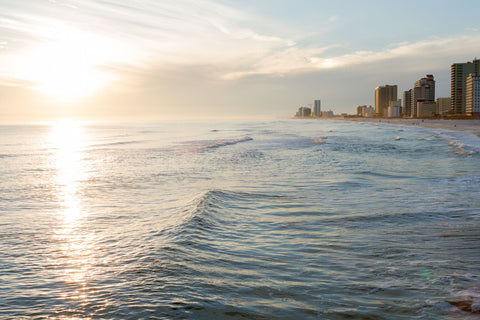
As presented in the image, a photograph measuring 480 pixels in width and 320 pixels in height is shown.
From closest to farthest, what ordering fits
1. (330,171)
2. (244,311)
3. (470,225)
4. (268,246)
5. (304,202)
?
1. (244,311)
2. (268,246)
3. (470,225)
4. (304,202)
5. (330,171)

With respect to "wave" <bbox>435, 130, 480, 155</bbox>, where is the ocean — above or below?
below

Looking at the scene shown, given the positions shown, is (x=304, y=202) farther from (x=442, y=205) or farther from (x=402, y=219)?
(x=442, y=205)

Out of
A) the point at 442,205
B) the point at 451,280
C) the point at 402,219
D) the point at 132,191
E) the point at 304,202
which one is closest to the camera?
the point at 451,280

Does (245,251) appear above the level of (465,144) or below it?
below

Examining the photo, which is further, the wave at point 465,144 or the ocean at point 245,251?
the wave at point 465,144

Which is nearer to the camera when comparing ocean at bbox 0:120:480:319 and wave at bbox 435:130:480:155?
ocean at bbox 0:120:480:319

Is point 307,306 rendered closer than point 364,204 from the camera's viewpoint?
Yes

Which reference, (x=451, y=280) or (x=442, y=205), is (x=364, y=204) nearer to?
(x=442, y=205)

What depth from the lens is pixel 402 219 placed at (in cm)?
962

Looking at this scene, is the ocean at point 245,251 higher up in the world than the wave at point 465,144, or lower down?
lower down

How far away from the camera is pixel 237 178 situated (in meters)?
18.0

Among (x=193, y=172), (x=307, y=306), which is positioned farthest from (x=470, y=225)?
(x=193, y=172)

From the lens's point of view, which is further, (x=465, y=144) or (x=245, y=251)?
(x=465, y=144)

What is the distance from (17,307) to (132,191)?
9681 millimetres
